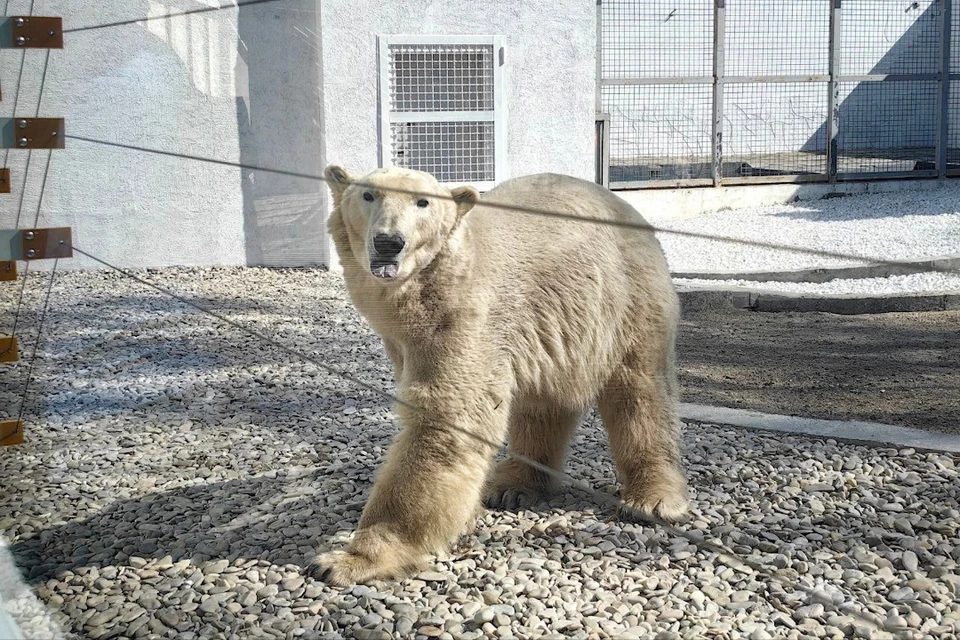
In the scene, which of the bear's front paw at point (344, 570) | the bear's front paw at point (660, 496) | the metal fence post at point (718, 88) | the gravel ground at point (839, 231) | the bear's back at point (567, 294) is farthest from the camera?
the bear's front paw at point (660, 496)

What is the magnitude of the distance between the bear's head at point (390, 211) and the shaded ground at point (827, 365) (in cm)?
90

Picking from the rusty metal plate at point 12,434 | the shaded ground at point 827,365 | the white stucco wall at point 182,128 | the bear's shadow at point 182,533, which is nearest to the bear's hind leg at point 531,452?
the shaded ground at point 827,365

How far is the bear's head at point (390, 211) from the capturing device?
5.19 ft

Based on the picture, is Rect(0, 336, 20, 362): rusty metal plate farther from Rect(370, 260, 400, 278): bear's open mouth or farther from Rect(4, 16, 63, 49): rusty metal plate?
Rect(370, 260, 400, 278): bear's open mouth

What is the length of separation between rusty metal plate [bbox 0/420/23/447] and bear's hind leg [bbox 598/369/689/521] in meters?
1.28

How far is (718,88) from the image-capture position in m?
1.86

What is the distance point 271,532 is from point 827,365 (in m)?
1.66

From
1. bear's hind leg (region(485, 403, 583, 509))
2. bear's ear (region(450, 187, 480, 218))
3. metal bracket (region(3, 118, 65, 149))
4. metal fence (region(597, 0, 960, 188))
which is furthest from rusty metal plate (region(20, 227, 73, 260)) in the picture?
bear's hind leg (region(485, 403, 583, 509))

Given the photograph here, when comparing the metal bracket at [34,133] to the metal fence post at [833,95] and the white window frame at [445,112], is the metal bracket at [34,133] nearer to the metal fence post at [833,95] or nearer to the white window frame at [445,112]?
the white window frame at [445,112]

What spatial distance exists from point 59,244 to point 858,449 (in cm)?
207

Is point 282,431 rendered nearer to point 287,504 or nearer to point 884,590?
point 287,504

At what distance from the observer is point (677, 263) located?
1.88 metres

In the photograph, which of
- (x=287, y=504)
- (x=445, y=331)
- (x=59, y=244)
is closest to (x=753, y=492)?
(x=445, y=331)

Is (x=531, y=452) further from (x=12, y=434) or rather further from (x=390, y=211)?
(x=12, y=434)
